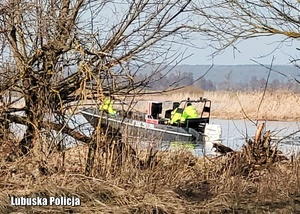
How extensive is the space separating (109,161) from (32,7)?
213 cm

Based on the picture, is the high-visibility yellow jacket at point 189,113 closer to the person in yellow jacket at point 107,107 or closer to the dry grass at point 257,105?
the dry grass at point 257,105

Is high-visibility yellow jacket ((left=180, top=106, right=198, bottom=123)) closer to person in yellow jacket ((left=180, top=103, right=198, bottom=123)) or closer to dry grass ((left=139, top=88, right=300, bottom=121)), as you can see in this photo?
person in yellow jacket ((left=180, top=103, right=198, bottom=123))

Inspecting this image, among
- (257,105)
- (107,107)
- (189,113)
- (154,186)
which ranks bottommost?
(154,186)

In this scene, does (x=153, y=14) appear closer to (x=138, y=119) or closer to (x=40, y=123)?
(x=138, y=119)

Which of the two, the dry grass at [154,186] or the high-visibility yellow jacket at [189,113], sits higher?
the high-visibility yellow jacket at [189,113]

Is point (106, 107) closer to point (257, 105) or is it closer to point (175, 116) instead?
point (175, 116)

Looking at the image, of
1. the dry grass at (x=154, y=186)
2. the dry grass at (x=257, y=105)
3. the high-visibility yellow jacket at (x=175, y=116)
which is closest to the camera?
the dry grass at (x=154, y=186)

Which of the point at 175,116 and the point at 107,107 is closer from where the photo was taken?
the point at 107,107

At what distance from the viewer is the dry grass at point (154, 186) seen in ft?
19.0

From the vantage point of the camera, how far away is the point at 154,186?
642 centimetres

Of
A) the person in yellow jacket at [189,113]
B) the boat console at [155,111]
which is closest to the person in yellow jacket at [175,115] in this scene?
the person in yellow jacket at [189,113]

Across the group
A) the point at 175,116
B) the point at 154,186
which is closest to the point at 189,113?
the point at 175,116

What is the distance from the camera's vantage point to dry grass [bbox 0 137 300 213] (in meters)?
5.78

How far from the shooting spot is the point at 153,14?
25.7ft
